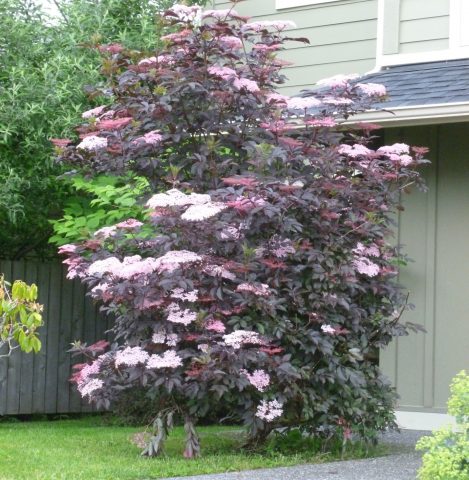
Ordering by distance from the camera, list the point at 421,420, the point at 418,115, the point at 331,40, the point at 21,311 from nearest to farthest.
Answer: the point at 21,311, the point at 418,115, the point at 421,420, the point at 331,40

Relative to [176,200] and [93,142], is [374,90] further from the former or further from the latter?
[93,142]

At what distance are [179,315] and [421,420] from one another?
2.77 metres

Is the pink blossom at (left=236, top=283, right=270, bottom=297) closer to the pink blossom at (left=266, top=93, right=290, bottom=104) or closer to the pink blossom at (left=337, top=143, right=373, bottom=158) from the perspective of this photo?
the pink blossom at (left=337, top=143, right=373, bottom=158)

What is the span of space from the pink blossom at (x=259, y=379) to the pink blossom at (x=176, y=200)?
1.14 metres

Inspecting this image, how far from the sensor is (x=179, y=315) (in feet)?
21.7

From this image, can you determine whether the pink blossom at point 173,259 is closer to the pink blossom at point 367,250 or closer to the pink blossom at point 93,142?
the pink blossom at point 93,142

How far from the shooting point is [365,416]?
7.21 m

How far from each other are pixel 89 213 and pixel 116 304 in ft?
10.9

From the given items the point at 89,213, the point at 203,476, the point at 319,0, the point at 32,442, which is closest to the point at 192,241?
the point at 203,476

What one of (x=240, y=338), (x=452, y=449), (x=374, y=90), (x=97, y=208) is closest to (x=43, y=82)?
(x=97, y=208)

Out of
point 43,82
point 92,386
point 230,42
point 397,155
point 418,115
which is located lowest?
point 92,386

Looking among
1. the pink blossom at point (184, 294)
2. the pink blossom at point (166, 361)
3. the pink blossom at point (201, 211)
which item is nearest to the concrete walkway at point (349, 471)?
the pink blossom at point (166, 361)

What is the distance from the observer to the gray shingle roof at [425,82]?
802cm

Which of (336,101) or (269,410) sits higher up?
(336,101)
